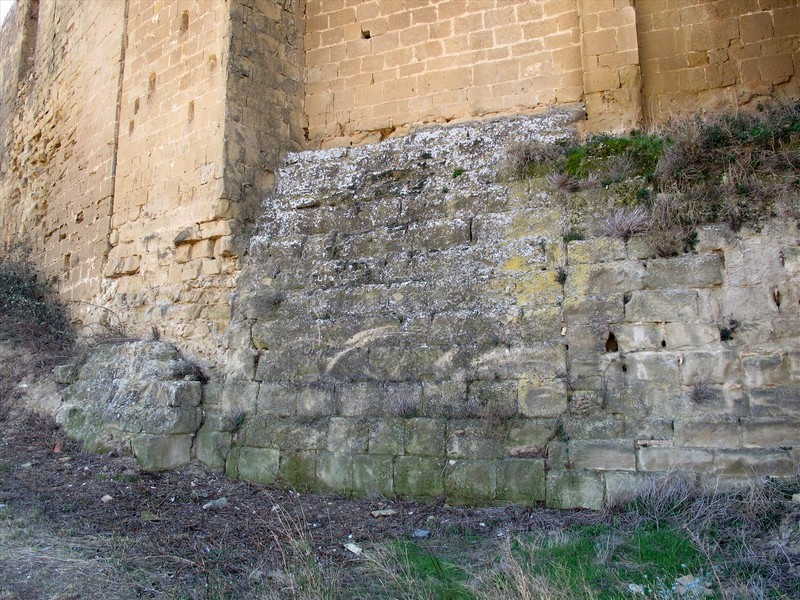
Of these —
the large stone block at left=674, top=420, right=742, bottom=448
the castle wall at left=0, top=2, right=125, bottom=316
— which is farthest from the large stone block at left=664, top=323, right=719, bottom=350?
the castle wall at left=0, top=2, right=125, bottom=316

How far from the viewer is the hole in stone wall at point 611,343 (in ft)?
17.4

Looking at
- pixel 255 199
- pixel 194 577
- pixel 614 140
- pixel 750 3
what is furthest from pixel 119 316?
pixel 750 3

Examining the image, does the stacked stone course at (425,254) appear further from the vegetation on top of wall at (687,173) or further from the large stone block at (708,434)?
the vegetation on top of wall at (687,173)

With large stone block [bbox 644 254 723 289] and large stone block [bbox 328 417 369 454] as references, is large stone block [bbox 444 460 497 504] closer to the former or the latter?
large stone block [bbox 328 417 369 454]

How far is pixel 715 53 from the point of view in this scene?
6.82 m

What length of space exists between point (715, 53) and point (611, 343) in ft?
11.2

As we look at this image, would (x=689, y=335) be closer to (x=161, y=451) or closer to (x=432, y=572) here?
(x=432, y=572)

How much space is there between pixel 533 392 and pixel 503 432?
0.38 m

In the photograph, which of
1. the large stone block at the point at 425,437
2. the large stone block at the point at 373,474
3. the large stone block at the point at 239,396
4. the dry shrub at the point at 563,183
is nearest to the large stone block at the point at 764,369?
the dry shrub at the point at 563,183

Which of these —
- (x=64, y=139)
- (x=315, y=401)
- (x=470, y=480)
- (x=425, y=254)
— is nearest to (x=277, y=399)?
(x=315, y=401)

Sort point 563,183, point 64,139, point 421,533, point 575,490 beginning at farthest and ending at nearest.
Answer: point 64,139 → point 563,183 → point 575,490 → point 421,533

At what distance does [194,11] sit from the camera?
26.1ft

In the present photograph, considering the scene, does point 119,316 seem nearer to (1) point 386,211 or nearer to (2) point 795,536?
(1) point 386,211

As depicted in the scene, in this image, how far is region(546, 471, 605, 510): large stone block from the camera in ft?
16.1
